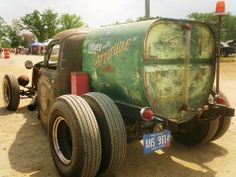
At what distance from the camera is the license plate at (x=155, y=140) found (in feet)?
12.2

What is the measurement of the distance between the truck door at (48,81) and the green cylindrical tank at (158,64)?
Result: 976 millimetres

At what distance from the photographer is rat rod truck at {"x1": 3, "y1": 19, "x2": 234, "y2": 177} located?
3.64 m

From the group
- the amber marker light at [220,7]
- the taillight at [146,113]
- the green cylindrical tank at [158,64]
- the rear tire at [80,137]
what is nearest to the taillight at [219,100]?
the green cylindrical tank at [158,64]

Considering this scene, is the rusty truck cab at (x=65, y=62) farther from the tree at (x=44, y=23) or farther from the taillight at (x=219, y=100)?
the tree at (x=44, y=23)

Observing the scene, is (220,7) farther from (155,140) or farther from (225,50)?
(225,50)

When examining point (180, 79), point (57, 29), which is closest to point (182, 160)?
point (180, 79)

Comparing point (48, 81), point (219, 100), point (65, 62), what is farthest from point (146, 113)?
point (48, 81)

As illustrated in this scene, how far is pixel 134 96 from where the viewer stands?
4.01 meters

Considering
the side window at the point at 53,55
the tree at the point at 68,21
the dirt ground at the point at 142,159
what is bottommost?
the dirt ground at the point at 142,159

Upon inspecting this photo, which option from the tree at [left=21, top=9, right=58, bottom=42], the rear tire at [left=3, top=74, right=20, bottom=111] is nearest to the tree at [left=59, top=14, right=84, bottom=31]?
the tree at [left=21, top=9, right=58, bottom=42]

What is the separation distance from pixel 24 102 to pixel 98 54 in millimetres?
4965

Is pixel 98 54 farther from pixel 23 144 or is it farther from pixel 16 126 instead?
pixel 16 126

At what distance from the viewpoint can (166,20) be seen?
3840mm

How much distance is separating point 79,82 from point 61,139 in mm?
969
